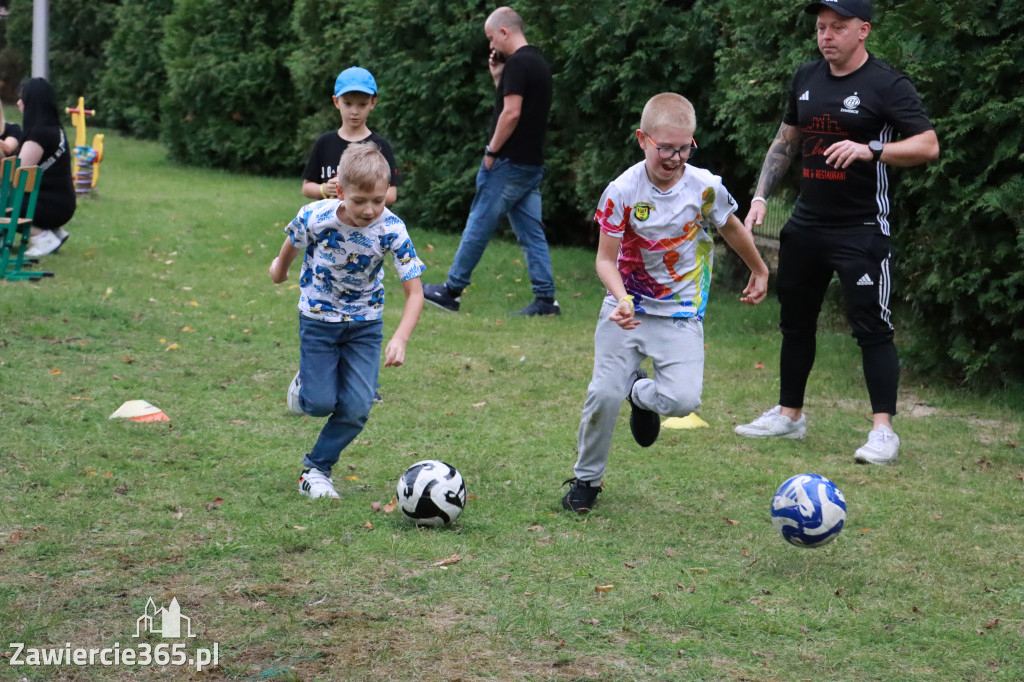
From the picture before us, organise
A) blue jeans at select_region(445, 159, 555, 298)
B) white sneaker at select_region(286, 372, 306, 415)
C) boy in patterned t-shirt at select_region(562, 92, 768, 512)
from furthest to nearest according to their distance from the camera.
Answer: blue jeans at select_region(445, 159, 555, 298)
white sneaker at select_region(286, 372, 306, 415)
boy in patterned t-shirt at select_region(562, 92, 768, 512)

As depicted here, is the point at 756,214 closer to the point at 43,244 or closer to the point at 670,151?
the point at 670,151

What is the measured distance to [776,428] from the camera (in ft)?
22.4

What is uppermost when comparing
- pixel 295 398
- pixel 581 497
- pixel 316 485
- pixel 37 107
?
pixel 37 107

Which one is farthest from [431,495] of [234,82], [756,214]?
[234,82]

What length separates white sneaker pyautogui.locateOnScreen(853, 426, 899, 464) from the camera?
6285 mm

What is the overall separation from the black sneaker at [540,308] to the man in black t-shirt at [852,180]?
12.4ft

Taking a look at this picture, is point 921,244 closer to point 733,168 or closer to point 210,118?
point 733,168

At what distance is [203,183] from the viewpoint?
19641 mm

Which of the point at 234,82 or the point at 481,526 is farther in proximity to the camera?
the point at 234,82

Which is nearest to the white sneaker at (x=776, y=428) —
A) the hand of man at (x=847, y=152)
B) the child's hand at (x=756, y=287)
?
the child's hand at (x=756, y=287)

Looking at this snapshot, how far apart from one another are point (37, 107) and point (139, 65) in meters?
15.0

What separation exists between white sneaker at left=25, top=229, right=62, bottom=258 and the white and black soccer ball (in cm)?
802

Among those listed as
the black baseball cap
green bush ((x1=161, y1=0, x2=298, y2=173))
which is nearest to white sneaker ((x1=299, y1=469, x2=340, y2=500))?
the black baseball cap

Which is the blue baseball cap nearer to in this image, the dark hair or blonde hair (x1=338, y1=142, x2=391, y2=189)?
blonde hair (x1=338, y1=142, x2=391, y2=189)
